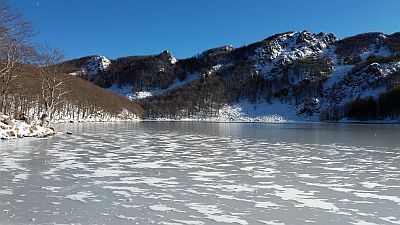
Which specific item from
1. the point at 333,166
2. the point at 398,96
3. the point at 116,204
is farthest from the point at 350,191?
the point at 398,96

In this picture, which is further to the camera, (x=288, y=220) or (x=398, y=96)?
(x=398, y=96)

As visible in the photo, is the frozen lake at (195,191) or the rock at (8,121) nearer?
the frozen lake at (195,191)

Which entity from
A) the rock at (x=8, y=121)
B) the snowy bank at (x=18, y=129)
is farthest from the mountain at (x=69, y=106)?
the rock at (x=8, y=121)

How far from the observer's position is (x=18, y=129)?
1206 inches

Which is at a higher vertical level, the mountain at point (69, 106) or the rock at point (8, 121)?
the mountain at point (69, 106)

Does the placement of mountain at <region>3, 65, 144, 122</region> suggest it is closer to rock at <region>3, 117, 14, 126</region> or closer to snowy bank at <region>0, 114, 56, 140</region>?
snowy bank at <region>0, 114, 56, 140</region>

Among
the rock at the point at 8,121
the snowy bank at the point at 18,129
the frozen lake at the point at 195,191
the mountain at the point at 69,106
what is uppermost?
the mountain at the point at 69,106

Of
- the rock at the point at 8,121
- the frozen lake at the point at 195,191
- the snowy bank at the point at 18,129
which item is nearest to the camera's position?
the frozen lake at the point at 195,191

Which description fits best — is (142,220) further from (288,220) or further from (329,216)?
(329,216)

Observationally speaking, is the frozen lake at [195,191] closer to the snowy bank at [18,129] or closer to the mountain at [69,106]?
the snowy bank at [18,129]

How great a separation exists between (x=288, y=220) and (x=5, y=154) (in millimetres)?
15040

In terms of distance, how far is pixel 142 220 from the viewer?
25.7ft

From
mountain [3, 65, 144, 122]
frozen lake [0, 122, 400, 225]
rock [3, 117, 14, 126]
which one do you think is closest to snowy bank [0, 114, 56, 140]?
rock [3, 117, 14, 126]

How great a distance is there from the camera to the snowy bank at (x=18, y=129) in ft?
94.7
